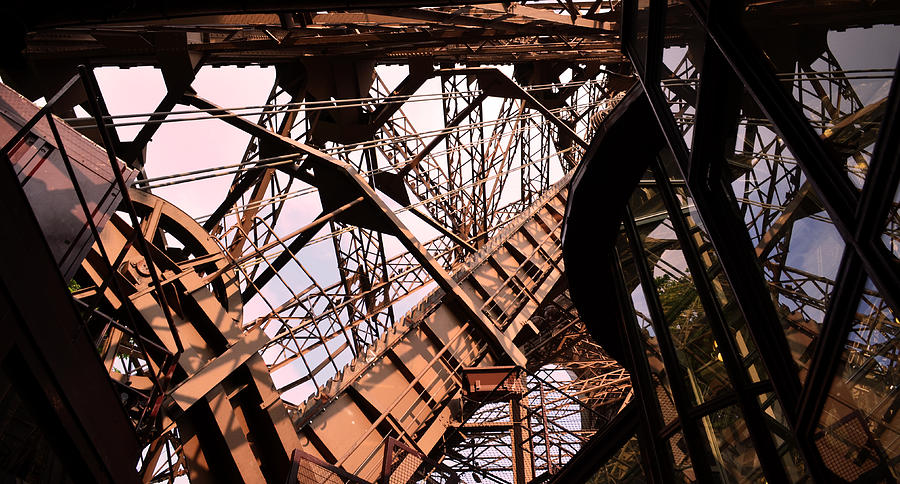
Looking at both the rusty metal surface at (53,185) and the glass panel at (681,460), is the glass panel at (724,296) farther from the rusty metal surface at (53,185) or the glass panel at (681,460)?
the rusty metal surface at (53,185)

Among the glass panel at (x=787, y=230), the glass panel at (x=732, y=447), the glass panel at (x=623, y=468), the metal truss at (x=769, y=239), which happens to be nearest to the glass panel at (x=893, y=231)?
the metal truss at (x=769, y=239)

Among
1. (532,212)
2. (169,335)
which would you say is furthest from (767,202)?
(532,212)

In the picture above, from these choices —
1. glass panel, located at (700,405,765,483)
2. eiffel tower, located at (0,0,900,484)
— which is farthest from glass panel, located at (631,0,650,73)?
glass panel, located at (700,405,765,483)

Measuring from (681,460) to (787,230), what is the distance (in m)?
2.89

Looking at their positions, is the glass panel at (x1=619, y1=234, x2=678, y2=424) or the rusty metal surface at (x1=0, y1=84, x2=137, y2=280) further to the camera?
the glass panel at (x1=619, y1=234, x2=678, y2=424)

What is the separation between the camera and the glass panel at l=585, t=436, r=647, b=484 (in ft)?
24.3

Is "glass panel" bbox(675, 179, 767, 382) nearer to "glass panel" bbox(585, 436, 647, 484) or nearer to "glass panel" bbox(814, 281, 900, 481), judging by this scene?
"glass panel" bbox(814, 281, 900, 481)

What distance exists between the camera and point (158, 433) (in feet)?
21.1

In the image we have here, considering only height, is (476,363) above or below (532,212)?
below

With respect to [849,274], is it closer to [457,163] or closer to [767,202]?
[767,202]

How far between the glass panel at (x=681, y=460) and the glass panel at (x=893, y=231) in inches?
128

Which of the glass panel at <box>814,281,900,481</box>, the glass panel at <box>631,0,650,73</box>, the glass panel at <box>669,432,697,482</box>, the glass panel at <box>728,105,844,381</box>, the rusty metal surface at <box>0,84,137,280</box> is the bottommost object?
the glass panel at <box>814,281,900,481</box>

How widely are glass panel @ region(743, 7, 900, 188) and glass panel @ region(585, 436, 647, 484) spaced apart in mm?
5205

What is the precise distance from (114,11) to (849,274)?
5973 mm
